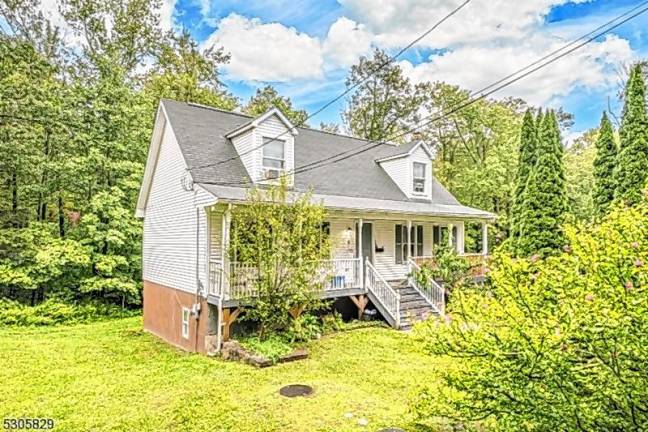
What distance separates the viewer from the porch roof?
36.6 ft

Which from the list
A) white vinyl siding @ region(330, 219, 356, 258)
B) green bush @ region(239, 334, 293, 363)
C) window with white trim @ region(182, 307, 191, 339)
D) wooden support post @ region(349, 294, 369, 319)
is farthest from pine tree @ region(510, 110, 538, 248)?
window with white trim @ region(182, 307, 191, 339)

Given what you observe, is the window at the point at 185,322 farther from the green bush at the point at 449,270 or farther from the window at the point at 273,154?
the green bush at the point at 449,270

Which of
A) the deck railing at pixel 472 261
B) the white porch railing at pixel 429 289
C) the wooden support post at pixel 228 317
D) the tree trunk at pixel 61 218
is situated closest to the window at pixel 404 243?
the deck railing at pixel 472 261

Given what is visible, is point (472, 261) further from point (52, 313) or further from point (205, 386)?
point (52, 313)

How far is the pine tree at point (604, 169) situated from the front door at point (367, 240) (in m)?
8.89

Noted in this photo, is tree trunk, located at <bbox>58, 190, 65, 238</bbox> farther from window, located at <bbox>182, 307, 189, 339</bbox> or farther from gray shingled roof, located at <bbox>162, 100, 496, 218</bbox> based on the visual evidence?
window, located at <bbox>182, 307, 189, 339</bbox>

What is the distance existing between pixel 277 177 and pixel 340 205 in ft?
7.34

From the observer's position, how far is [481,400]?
4133 mm

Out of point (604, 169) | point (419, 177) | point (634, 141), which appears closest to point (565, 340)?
point (634, 141)

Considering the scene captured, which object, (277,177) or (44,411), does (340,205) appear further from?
(44,411)

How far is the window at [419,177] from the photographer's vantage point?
1745cm

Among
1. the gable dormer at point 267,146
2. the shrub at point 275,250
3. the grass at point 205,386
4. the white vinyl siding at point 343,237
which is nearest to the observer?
the grass at point 205,386

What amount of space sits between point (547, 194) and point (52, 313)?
20.1 metres

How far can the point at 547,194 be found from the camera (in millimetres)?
16406
